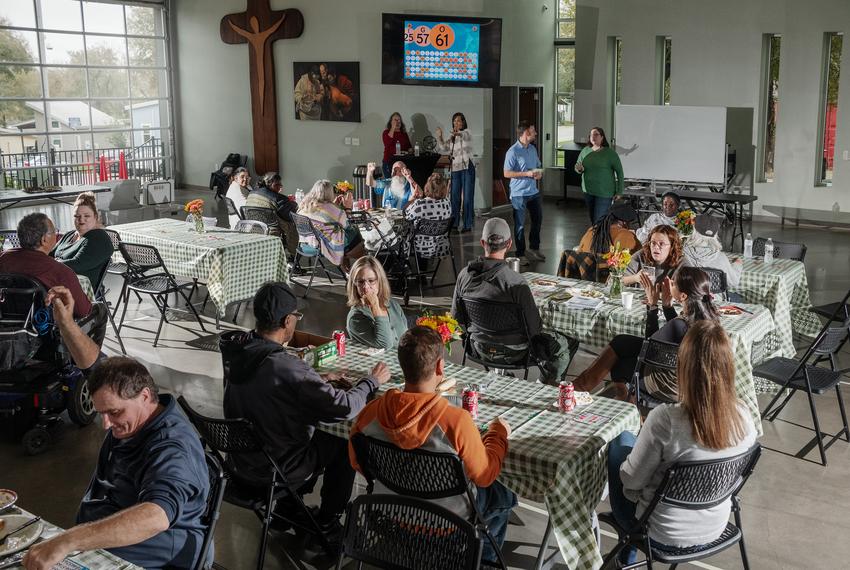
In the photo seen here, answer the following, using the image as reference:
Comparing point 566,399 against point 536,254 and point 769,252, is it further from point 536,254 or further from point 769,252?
point 536,254

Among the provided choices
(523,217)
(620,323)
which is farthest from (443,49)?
(620,323)

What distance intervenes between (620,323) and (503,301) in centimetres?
77

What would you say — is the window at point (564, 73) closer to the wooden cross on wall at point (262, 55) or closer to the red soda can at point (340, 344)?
the wooden cross on wall at point (262, 55)

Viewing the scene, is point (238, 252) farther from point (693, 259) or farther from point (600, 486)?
point (600, 486)

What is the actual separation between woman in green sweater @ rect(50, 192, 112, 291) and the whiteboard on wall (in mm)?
8941

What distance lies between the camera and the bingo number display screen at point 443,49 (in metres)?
13.8

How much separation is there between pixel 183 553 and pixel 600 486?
1.63 metres

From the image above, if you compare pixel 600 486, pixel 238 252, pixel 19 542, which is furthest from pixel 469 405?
pixel 238 252

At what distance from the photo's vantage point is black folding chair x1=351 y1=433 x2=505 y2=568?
3.19 meters

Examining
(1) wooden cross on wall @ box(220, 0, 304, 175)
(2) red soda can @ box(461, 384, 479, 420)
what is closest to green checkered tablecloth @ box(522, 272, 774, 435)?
(2) red soda can @ box(461, 384, 479, 420)

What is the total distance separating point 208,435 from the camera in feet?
12.4

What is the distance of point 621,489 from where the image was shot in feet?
11.8

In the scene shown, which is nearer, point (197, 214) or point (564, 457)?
point (564, 457)

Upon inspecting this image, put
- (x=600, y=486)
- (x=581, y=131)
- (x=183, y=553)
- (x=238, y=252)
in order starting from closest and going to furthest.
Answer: (x=183, y=553)
(x=600, y=486)
(x=238, y=252)
(x=581, y=131)
